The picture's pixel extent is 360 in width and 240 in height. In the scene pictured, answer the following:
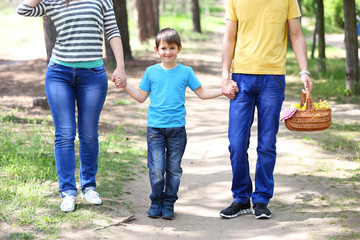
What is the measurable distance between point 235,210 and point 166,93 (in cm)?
133

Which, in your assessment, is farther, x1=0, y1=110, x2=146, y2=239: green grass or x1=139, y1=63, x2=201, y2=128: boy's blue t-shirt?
x1=139, y1=63, x2=201, y2=128: boy's blue t-shirt

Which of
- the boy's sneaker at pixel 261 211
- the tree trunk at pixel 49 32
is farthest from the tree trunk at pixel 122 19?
the boy's sneaker at pixel 261 211

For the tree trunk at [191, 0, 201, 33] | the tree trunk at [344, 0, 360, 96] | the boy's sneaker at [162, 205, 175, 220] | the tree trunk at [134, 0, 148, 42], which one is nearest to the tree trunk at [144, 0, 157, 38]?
the tree trunk at [134, 0, 148, 42]

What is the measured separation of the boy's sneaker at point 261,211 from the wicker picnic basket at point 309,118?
0.81m

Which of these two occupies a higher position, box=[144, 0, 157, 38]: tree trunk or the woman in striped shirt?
box=[144, 0, 157, 38]: tree trunk

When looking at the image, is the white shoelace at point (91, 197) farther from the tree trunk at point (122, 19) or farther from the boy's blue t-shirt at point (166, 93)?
the tree trunk at point (122, 19)

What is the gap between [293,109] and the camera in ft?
15.6

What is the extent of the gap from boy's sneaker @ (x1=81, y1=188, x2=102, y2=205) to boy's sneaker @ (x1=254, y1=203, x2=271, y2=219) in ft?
4.96

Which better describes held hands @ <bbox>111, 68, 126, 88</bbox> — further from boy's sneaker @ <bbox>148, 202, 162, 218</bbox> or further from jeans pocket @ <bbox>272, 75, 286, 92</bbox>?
jeans pocket @ <bbox>272, 75, 286, 92</bbox>

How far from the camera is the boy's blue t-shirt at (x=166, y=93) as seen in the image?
4.71 meters

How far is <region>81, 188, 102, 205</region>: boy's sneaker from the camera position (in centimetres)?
493

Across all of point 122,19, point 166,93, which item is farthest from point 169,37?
point 122,19

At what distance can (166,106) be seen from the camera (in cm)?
471

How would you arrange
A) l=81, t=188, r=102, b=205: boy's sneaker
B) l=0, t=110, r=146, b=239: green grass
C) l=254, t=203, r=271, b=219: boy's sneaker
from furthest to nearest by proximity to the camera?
l=81, t=188, r=102, b=205: boy's sneaker < l=254, t=203, r=271, b=219: boy's sneaker < l=0, t=110, r=146, b=239: green grass
